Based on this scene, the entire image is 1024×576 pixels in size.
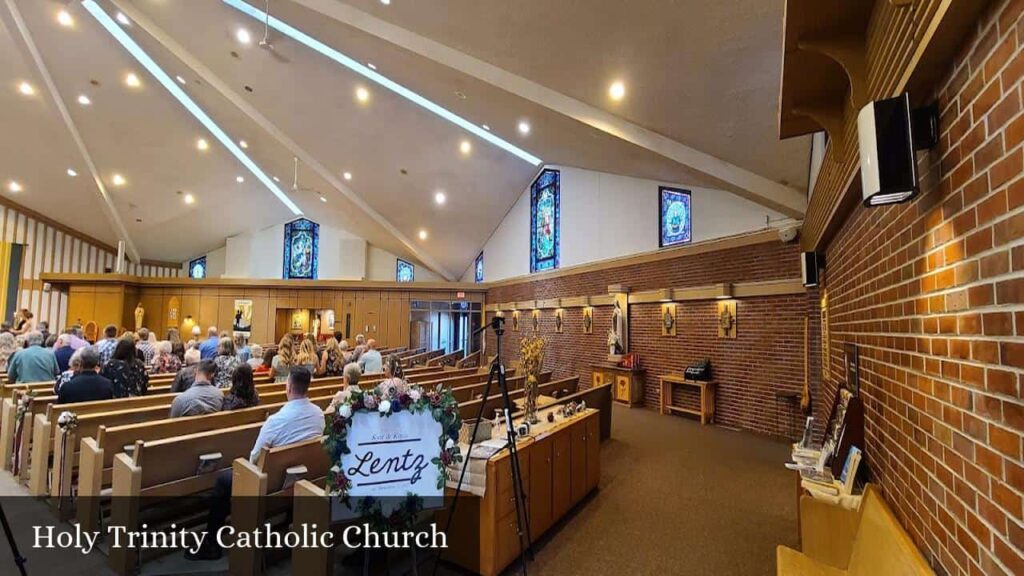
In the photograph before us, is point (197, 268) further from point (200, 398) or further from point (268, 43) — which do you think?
point (200, 398)

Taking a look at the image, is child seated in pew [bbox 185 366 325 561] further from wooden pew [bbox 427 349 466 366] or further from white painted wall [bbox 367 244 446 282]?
white painted wall [bbox 367 244 446 282]

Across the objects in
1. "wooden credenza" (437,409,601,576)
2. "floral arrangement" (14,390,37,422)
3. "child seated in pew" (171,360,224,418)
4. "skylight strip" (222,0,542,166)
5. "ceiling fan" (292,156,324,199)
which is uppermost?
"skylight strip" (222,0,542,166)

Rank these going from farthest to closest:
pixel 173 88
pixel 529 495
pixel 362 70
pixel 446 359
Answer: pixel 446 359, pixel 173 88, pixel 362 70, pixel 529 495

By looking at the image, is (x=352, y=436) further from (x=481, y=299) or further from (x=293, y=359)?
(x=481, y=299)

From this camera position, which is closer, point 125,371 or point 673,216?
point 125,371

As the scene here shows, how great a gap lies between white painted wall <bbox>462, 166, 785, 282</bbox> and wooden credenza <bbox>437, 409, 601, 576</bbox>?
4358mm

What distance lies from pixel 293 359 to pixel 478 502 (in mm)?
4336

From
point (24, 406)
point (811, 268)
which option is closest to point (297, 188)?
point (24, 406)

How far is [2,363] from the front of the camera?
6.93 meters

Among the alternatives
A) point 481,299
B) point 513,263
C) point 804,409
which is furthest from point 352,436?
point 481,299

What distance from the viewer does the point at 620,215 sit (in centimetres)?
901

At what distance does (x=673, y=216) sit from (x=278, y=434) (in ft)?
23.0

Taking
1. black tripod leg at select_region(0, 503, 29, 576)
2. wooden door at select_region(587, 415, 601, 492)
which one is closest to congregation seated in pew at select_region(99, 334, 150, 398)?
black tripod leg at select_region(0, 503, 29, 576)

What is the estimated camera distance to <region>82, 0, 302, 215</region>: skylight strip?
26.9 ft
